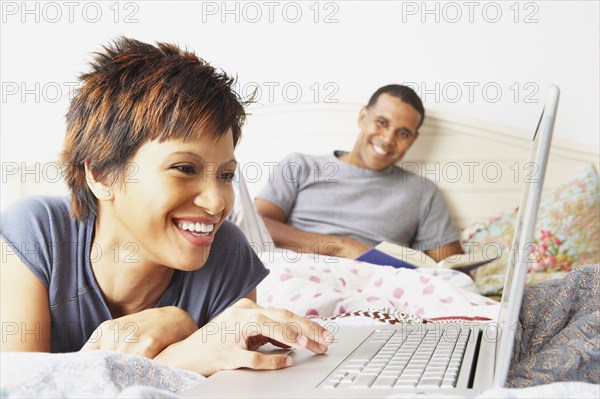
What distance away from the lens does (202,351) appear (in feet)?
2.85

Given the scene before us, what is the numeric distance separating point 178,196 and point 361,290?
87 centimetres

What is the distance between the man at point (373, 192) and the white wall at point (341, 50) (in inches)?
8.6

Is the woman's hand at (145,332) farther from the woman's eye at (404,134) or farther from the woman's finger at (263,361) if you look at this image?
the woman's eye at (404,134)

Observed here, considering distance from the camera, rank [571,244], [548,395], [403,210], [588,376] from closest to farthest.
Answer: [548,395]
[588,376]
[571,244]
[403,210]

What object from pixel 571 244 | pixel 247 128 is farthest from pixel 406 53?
pixel 571 244

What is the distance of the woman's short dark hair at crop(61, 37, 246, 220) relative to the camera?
1.07 m

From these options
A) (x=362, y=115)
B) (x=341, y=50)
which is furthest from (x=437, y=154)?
(x=341, y=50)

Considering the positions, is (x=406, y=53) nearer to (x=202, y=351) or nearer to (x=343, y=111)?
(x=343, y=111)

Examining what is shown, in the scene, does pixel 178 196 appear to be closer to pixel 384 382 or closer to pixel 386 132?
pixel 384 382

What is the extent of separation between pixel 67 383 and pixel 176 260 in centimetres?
44

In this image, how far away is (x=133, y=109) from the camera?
1078 mm

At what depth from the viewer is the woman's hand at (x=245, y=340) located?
831mm

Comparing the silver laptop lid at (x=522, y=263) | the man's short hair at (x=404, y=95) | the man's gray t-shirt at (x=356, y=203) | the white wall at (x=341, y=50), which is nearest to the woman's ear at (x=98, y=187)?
the silver laptop lid at (x=522, y=263)

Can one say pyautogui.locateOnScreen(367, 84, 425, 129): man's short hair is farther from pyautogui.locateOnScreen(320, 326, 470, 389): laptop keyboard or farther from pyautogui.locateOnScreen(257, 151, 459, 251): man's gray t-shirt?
pyautogui.locateOnScreen(320, 326, 470, 389): laptop keyboard
